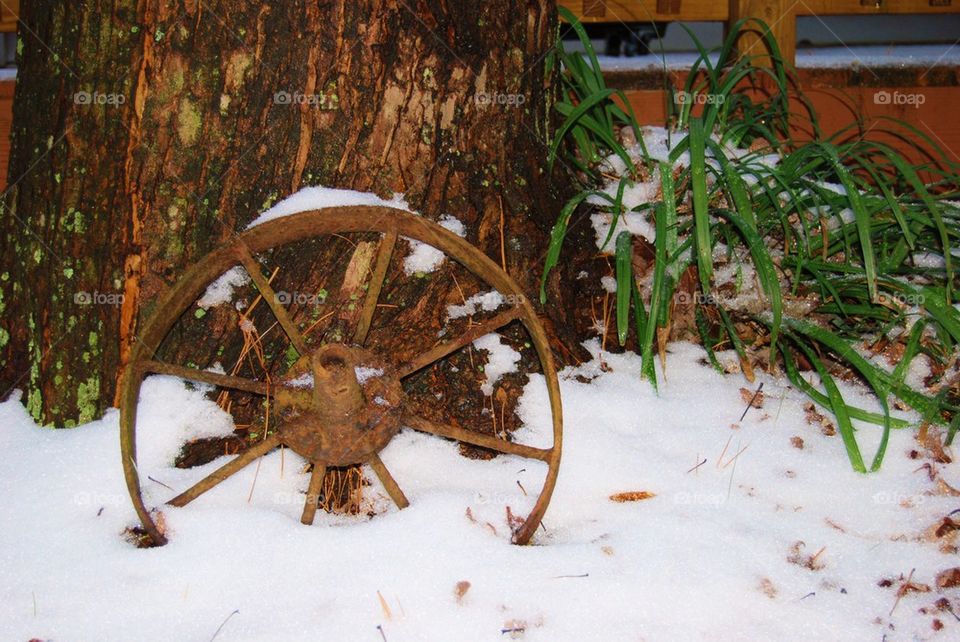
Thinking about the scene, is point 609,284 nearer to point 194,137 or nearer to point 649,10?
point 194,137

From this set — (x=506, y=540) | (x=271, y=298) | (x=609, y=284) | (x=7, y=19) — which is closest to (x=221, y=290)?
(x=271, y=298)

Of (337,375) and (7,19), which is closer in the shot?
(337,375)

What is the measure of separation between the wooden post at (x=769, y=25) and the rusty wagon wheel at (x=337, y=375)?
5.52ft

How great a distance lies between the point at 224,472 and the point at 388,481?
11.3 inches

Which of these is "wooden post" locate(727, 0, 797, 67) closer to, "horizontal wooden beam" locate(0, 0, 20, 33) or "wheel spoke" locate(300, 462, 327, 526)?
"wheel spoke" locate(300, 462, 327, 526)

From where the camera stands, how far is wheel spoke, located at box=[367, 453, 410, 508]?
1555mm

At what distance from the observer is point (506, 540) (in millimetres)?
1545

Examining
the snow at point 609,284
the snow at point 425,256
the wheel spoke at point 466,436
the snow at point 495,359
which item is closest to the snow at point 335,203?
the snow at point 425,256

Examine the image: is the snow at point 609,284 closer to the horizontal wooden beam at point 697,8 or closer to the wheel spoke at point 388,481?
the wheel spoke at point 388,481

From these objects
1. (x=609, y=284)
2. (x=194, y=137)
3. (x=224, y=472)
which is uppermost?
(x=194, y=137)

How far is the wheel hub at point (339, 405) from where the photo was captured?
1.49 meters

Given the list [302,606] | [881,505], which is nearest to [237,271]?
[302,606]

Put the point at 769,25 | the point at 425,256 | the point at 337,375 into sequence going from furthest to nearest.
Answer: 1. the point at 769,25
2. the point at 425,256
3. the point at 337,375

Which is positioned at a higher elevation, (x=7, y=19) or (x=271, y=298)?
(x=7, y=19)
